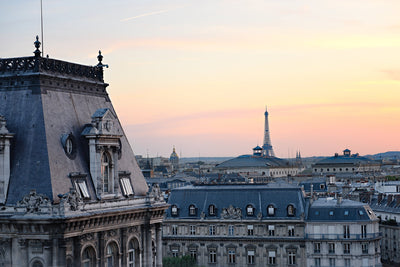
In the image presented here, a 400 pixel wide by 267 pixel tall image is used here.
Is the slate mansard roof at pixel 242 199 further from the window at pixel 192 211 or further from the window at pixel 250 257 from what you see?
the window at pixel 250 257

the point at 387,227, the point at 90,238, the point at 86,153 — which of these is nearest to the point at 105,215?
the point at 90,238

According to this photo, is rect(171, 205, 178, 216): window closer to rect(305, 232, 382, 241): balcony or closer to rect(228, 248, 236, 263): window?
rect(228, 248, 236, 263): window

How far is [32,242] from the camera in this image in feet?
128

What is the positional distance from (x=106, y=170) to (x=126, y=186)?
2575 mm

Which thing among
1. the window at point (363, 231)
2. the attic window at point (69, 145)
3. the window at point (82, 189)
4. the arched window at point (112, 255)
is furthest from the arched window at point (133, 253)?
the window at point (363, 231)

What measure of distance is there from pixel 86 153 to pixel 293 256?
258ft

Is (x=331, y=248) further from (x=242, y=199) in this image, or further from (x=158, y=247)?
(x=158, y=247)

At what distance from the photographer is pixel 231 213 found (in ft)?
399

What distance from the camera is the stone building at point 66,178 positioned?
38.8m

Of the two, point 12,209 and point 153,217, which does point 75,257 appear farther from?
point 153,217

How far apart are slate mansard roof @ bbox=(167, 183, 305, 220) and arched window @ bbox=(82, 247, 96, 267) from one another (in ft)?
259

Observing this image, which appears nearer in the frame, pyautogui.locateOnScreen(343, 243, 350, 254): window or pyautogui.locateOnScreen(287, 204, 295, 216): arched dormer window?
pyautogui.locateOnScreen(343, 243, 350, 254): window

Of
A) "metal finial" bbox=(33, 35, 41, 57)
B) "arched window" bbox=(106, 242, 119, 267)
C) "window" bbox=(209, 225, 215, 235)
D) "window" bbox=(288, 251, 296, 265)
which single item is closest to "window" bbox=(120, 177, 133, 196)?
"arched window" bbox=(106, 242, 119, 267)

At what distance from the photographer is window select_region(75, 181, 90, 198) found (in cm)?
4209
